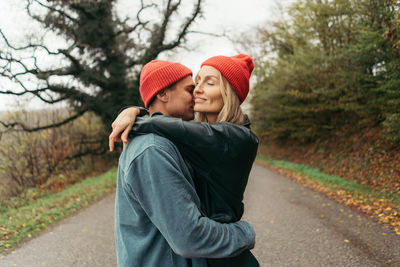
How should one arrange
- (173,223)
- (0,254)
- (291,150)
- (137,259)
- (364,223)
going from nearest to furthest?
(173,223) < (137,259) < (0,254) < (364,223) < (291,150)

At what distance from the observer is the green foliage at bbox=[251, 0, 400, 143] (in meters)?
9.05

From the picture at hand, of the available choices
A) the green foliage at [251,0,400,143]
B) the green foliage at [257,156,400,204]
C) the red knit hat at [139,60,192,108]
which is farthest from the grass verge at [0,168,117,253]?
the green foliage at [251,0,400,143]

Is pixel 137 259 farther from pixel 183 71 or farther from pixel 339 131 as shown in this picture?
pixel 339 131

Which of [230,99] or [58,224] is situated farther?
[58,224]

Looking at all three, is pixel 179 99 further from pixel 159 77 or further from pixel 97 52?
pixel 97 52

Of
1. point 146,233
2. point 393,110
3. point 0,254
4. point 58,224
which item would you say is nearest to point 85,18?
point 58,224

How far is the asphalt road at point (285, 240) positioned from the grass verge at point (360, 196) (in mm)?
337

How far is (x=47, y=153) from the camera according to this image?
1201 cm

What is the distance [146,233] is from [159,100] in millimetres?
748

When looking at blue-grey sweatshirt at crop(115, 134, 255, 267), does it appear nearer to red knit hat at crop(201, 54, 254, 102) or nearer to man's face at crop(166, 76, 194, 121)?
man's face at crop(166, 76, 194, 121)

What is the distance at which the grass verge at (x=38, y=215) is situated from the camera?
Result: 5449mm

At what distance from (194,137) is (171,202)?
13.2 inches

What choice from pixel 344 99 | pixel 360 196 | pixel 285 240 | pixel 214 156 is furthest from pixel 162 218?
pixel 344 99

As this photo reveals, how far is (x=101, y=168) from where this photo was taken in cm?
1577
